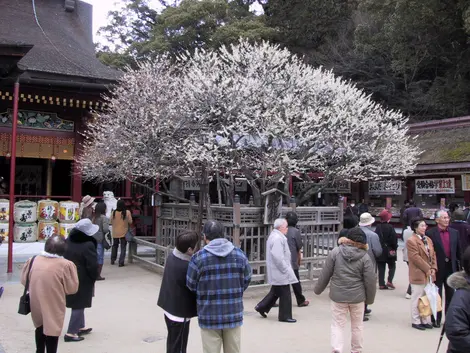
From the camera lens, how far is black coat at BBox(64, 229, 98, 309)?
5.35 metres

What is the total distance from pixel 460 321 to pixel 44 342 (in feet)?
12.5

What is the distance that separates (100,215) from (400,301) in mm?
6173

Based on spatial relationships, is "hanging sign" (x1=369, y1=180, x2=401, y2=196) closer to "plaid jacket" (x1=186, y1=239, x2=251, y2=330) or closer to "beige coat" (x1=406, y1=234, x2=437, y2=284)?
"beige coat" (x1=406, y1=234, x2=437, y2=284)

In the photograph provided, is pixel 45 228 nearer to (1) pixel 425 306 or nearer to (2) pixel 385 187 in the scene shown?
(1) pixel 425 306

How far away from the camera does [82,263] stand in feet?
17.6

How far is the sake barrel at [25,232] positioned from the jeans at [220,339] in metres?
11.2

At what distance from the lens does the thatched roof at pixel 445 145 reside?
17594 mm

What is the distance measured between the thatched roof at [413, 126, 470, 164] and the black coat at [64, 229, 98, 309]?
15.4 meters

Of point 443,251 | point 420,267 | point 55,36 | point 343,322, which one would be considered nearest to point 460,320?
point 343,322

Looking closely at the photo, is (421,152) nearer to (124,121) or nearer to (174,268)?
(124,121)

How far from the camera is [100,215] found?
374 inches

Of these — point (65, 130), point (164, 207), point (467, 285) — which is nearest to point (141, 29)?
point (65, 130)

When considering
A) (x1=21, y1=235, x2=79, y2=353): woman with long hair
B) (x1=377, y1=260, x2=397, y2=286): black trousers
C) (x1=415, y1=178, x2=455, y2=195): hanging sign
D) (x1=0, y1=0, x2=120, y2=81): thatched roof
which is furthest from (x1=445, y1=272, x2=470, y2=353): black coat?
(x1=415, y1=178, x2=455, y2=195): hanging sign

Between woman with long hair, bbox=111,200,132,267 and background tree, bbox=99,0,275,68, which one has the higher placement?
background tree, bbox=99,0,275,68
